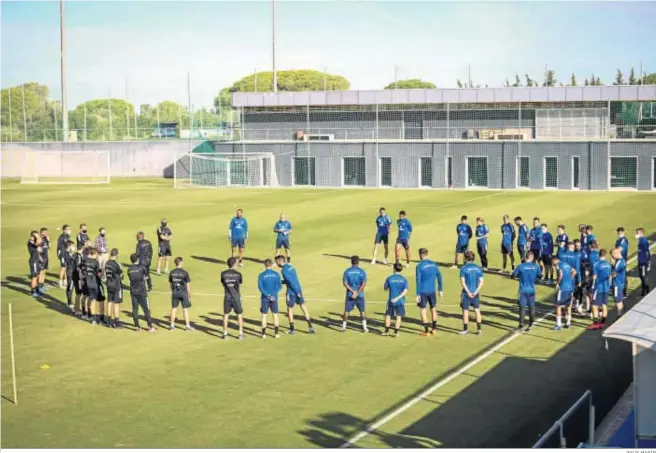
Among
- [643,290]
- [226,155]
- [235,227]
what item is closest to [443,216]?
[235,227]

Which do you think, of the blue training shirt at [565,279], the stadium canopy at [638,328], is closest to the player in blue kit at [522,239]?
the blue training shirt at [565,279]

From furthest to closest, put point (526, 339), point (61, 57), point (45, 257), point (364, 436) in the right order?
point (61, 57) < point (45, 257) < point (526, 339) < point (364, 436)

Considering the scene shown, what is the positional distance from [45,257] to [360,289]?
33.7 ft

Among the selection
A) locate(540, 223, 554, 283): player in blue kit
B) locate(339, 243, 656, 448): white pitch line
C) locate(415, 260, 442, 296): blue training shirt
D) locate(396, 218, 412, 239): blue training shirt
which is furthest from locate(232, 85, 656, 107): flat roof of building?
locate(415, 260, 442, 296): blue training shirt

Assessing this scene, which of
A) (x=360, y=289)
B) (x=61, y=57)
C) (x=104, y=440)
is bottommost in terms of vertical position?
(x=104, y=440)

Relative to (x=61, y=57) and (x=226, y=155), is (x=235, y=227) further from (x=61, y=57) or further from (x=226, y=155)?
(x=61, y=57)

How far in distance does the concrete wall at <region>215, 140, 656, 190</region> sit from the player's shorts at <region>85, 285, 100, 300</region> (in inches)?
1627

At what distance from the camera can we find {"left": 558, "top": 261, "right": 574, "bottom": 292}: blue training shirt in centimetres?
2144

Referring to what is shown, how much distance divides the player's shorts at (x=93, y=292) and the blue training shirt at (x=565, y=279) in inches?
416

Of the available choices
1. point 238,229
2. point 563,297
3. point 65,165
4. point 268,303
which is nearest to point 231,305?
point 268,303

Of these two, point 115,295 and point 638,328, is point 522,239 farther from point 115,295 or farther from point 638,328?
point 638,328

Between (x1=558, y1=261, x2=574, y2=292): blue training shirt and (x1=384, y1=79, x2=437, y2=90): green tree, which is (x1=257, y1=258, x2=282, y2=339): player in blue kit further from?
(x1=384, y1=79, x2=437, y2=90): green tree

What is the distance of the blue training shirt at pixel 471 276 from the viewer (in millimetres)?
21000

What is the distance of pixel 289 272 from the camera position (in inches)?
836
